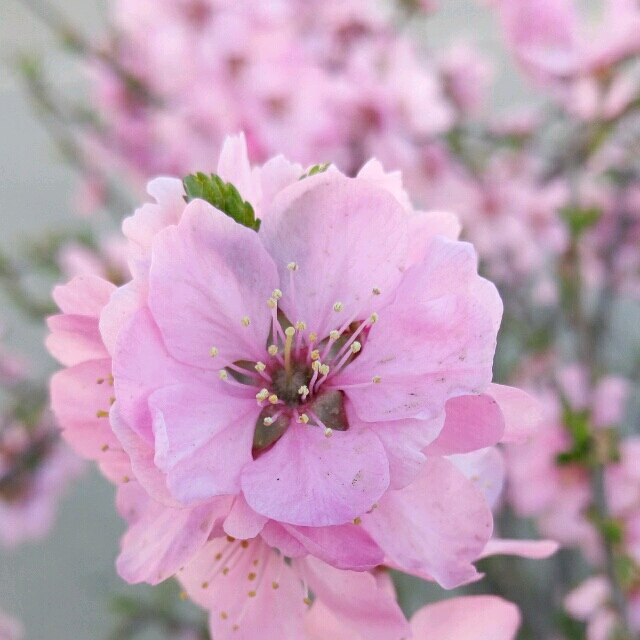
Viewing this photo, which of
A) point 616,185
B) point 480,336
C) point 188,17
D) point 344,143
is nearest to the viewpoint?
→ point 480,336

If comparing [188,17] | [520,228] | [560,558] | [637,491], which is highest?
[188,17]

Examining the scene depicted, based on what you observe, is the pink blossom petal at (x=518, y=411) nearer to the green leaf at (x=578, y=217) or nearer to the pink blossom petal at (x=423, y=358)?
the pink blossom petal at (x=423, y=358)

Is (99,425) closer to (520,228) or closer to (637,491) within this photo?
(637,491)

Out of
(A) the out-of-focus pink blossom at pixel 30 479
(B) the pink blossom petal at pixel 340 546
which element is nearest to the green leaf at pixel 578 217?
(B) the pink blossom petal at pixel 340 546

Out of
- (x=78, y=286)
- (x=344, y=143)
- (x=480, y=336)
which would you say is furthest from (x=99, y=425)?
(x=344, y=143)

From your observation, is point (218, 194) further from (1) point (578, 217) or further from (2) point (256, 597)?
(1) point (578, 217)

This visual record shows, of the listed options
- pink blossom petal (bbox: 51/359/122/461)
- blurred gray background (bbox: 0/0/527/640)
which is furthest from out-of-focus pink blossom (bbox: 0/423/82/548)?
pink blossom petal (bbox: 51/359/122/461)
